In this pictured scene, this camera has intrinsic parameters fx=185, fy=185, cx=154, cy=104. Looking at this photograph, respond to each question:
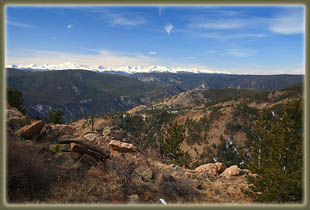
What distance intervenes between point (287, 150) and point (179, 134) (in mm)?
21754

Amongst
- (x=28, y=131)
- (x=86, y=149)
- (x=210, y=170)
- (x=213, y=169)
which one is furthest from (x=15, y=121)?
(x=213, y=169)

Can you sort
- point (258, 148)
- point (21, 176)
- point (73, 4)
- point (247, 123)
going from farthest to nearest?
1. point (247, 123)
2. point (258, 148)
3. point (21, 176)
4. point (73, 4)

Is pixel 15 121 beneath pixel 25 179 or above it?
above

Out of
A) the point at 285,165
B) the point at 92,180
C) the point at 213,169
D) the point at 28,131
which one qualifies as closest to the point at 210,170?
the point at 213,169

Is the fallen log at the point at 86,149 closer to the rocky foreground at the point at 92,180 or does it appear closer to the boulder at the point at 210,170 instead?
the rocky foreground at the point at 92,180

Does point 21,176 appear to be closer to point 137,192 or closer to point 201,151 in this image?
point 137,192

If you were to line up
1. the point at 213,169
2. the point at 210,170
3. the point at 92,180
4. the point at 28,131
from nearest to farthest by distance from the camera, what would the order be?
1. the point at 92,180
2. the point at 28,131
3. the point at 210,170
4. the point at 213,169

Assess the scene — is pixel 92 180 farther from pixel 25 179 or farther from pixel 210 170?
pixel 210 170

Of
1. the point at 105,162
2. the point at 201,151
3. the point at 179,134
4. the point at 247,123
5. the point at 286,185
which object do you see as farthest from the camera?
the point at 247,123

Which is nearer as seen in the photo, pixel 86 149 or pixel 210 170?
pixel 86 149

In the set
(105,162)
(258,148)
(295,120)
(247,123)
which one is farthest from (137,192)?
(247,123)

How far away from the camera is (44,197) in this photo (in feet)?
20.8

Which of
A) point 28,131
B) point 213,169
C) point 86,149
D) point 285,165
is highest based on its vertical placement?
point 28,131

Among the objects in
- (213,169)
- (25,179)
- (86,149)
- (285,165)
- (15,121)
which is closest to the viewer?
(25,179)
